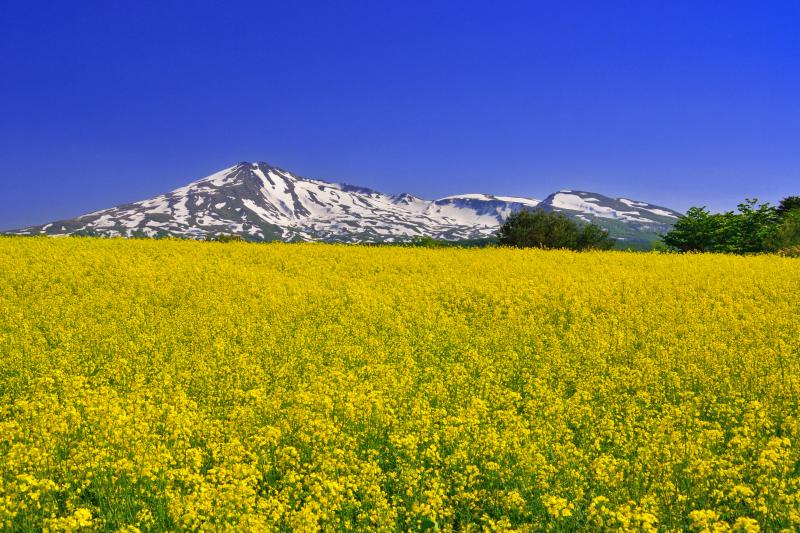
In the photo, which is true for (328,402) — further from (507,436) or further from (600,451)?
(600,451)

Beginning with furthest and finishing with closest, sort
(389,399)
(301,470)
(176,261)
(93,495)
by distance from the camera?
1. (176,261)
2. (389,399)
3. (301,470)
4. (93,495)

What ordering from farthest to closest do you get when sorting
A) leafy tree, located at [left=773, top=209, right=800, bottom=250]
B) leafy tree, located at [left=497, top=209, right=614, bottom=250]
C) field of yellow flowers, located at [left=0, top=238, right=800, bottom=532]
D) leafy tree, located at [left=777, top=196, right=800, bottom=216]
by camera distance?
1. leafy tree, located at [left=777, top=196, right=800, bottom=216]
2. leafy tree, located at [left=497, top=209, right=614, bottom=250]
3. leafy tree, located at [left=773, top=209, right=800, bottom=250]
4. field of yellow flowers, located at [left=0, top=238, right=800, bottom=532]

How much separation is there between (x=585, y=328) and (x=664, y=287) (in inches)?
286

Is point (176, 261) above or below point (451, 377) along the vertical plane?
above

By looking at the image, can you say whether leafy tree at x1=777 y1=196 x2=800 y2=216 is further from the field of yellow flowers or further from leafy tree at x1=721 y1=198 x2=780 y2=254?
the field of yellow flowers

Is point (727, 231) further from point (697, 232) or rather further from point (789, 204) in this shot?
point (789, 204)

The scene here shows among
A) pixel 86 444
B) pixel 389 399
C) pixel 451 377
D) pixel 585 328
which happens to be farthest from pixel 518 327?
pixel 86 444

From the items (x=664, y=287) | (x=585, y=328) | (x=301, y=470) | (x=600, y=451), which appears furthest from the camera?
(x=664, y=287)

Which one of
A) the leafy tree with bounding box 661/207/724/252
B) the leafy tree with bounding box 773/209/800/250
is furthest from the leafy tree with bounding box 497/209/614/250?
the leafy tree with bounding box 773/209/800/250

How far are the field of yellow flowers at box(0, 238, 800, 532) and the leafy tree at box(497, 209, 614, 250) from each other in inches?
1405

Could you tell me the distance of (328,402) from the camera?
782cm

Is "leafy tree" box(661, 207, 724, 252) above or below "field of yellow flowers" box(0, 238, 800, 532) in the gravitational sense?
above

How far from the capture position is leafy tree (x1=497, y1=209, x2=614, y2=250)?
56656 mm

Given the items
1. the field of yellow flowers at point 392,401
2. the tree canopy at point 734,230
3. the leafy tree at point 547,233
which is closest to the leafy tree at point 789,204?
the tree canopy at point 734,230
